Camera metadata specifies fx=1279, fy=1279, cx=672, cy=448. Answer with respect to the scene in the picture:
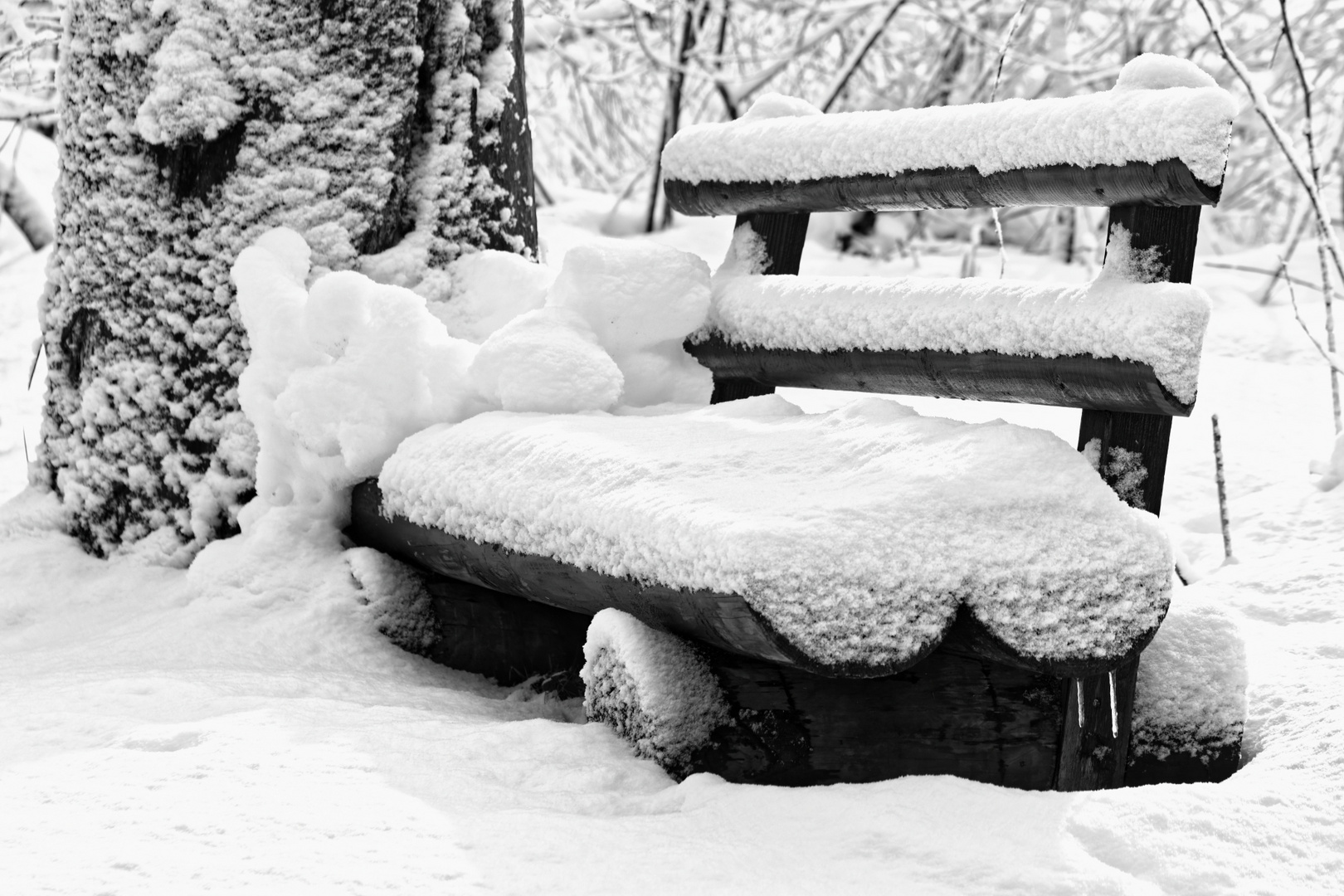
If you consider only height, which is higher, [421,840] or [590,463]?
[590,463]

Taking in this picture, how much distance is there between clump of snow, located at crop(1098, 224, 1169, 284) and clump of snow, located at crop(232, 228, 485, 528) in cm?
113

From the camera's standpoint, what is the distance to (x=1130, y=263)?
74.9 inches

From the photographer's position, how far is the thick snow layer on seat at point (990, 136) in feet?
5.91

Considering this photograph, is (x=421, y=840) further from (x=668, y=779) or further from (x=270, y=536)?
(x=270, y=536)

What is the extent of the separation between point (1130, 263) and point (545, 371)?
0.98 m

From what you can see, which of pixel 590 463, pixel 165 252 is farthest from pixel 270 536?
pixel 590 463

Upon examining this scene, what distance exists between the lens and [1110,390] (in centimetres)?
186

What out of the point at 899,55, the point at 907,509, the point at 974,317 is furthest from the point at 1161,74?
the point at 899,55

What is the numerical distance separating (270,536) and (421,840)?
1.21 meters

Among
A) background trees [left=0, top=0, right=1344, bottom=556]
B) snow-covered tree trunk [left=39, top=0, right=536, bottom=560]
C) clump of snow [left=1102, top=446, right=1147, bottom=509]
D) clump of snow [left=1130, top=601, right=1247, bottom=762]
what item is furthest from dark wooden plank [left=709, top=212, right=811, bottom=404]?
clump of snow [left=1130, top=601, right=1247, bottom=762]

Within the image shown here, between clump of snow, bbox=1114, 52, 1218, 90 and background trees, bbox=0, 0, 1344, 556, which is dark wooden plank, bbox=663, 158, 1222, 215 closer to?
clump of snow, bbox=1114, 52, 1218, 90

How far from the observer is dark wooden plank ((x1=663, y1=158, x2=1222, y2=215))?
1838 mm

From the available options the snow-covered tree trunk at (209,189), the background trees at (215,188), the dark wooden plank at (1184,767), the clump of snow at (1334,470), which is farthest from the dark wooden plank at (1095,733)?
the clump of snow at (1334,470)

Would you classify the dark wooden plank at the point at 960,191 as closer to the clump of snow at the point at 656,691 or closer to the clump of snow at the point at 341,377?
the clump of snow at the point at 341,377
